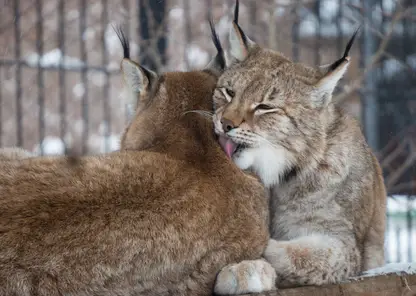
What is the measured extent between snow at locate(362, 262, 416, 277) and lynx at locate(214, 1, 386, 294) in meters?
0.07

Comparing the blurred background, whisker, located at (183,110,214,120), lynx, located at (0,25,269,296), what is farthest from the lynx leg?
the blurred background

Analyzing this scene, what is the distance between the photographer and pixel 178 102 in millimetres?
3676

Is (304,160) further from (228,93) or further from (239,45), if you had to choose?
(239,45)

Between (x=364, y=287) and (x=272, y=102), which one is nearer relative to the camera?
(x=364, y=287)

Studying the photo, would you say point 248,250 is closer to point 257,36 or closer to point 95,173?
point 95,173

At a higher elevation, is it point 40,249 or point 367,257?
point 40,249

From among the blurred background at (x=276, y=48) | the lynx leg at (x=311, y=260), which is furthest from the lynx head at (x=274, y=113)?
the blurred background at (x=276, y=48)

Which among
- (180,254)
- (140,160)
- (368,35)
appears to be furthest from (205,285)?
(368,35)

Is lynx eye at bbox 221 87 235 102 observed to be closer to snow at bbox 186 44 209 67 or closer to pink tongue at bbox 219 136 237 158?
pink tongue at bbox 219 136 237 158

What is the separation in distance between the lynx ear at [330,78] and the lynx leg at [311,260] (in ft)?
2.24

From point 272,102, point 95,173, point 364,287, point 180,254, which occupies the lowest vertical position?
point 364,287

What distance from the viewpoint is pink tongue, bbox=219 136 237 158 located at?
3485 millimetres

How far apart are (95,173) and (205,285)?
0.63 m

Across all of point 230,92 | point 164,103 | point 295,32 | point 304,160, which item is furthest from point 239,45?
point 295,32
